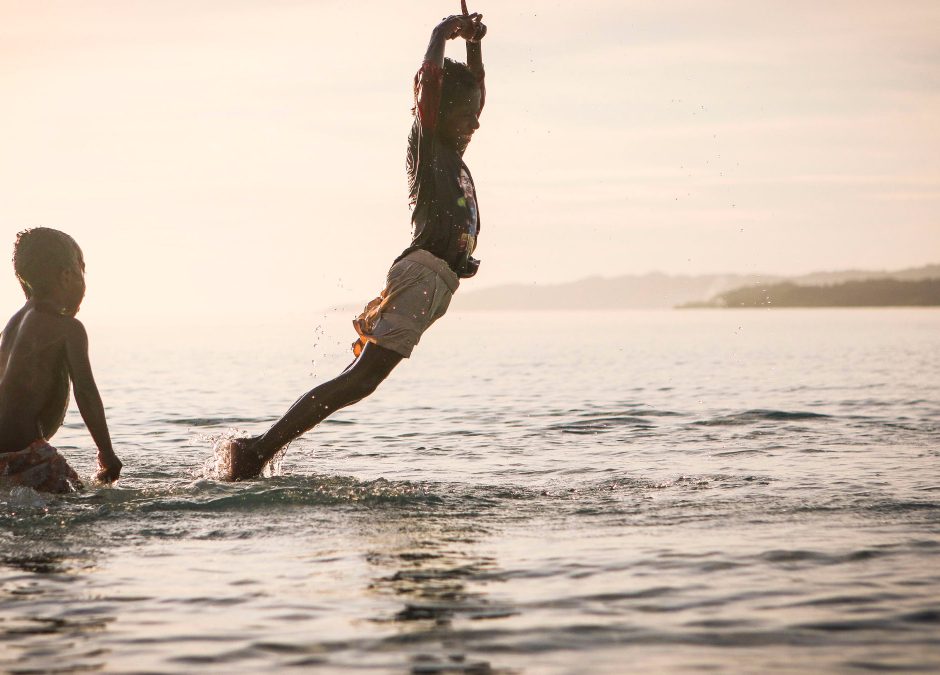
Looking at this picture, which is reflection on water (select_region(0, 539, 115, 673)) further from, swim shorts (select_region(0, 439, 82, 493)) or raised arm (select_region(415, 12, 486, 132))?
raised arm (select_region(415, 12, 486, 132))

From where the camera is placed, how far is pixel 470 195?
25.5 feet

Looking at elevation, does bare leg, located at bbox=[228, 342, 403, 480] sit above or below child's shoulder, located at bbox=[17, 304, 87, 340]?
below

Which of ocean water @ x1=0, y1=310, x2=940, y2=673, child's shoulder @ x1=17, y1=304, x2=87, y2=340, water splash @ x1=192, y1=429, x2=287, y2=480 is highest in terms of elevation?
child's shoulder @ x1=17, y1=304, x2=87, y2=340

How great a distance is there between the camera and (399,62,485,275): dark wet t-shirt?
754 cm

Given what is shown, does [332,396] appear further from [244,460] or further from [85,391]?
[85,391]

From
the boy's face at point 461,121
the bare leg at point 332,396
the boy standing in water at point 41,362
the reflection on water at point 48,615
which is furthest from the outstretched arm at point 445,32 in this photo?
the reflection on water at point 48,615

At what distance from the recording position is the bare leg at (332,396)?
757 cm

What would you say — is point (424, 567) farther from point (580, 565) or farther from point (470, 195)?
point (470, 195)

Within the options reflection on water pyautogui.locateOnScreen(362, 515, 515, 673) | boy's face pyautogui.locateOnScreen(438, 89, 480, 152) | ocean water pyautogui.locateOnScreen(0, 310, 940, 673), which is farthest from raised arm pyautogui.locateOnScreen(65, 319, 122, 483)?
boy's face pyautogui.locateOnScreen(438, 89, 480, 152)

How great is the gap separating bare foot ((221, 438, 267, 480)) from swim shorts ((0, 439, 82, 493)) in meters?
1.15

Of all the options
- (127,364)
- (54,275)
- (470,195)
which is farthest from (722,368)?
(54,275)

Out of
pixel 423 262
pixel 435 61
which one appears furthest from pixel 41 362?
pixel 435 61

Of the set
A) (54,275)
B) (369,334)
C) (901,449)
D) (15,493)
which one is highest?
(54,275)

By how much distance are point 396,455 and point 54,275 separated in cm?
395
